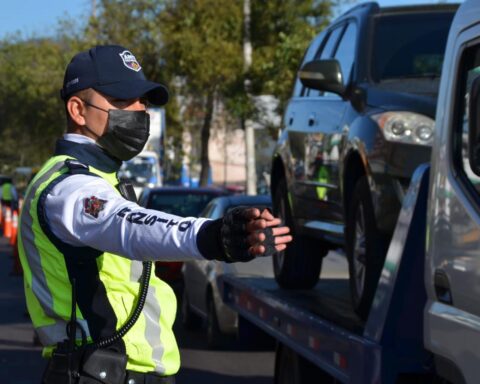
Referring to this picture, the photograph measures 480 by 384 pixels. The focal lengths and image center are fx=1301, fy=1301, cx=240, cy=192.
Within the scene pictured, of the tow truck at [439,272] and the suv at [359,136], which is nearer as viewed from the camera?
the tow truck at [439,272]

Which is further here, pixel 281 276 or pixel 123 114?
pixel 281 276

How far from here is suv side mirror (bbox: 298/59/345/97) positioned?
752cm

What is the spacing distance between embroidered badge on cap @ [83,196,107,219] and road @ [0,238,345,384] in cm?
631

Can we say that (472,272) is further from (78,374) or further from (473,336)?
(78,374)

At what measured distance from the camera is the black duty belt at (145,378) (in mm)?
3848

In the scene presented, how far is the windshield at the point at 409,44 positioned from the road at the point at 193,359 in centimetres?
240

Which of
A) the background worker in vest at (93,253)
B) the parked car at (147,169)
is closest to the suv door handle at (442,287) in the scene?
the background worker in vest at (93,253)

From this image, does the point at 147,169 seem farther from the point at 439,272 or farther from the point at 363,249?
the point at 439,272

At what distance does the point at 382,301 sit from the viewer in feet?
17.7

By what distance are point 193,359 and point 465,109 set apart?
7436mm

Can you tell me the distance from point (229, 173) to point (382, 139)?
91.9 m

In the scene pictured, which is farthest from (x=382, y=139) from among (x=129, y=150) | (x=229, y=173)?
(x=229, y=173)

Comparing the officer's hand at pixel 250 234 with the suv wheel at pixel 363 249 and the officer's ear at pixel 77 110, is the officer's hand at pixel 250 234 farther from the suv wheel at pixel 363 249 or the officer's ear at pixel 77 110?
the suv wheel at pixel 363 249

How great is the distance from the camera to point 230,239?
315cm
